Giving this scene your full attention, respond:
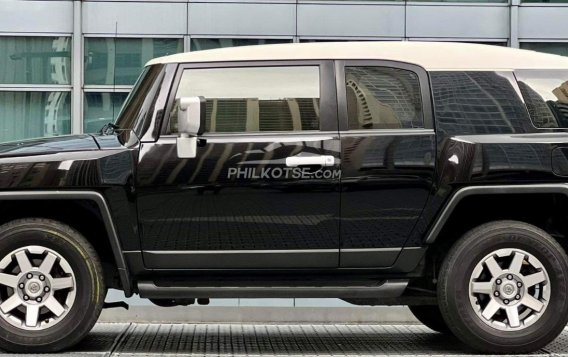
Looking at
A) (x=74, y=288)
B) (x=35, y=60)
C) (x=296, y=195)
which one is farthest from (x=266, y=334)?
(x=35, y=60)

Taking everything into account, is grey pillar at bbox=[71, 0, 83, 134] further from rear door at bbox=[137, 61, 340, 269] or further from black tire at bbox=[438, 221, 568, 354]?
black tire at bbox=[438, 221, 568, 354]

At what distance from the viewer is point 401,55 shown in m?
5.00

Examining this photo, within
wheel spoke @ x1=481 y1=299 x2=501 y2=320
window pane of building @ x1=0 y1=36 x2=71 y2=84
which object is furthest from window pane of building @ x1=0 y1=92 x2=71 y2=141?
wheel spoke @ x1=481 y1=299 x2=501 y2=320

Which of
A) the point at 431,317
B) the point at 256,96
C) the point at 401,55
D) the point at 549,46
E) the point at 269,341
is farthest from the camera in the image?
the point at 549,46

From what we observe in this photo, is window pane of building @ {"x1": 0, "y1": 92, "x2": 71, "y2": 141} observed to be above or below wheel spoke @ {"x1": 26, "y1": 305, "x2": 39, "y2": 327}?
above

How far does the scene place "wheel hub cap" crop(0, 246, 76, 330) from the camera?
4684mm

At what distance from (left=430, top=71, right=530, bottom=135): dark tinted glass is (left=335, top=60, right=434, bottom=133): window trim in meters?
0.04

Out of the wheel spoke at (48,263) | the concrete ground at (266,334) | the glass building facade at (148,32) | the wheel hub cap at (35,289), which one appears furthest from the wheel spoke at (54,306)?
the glass building facade at (148,32)

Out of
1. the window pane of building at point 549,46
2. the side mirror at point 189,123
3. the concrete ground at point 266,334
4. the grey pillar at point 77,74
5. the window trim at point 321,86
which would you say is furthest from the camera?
the window pane of building at point 549,46

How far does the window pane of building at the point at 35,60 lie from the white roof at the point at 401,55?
952 cm

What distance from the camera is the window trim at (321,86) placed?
4.84 m

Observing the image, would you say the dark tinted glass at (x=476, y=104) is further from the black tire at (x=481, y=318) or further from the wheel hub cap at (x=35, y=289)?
the wheel hub cap at (x=35, y=289)

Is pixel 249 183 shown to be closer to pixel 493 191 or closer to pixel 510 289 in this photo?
pixel 493 191

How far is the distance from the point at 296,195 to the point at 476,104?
127cm
